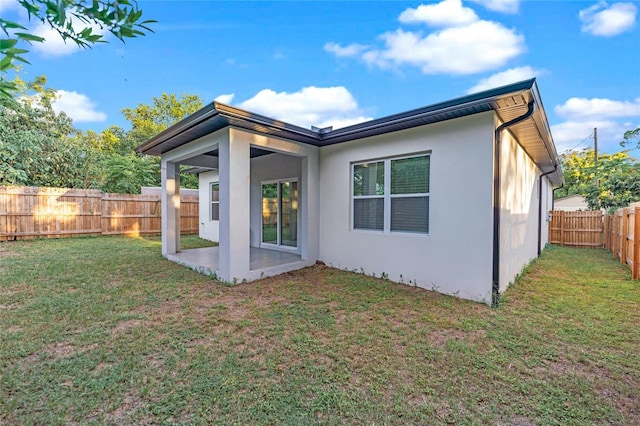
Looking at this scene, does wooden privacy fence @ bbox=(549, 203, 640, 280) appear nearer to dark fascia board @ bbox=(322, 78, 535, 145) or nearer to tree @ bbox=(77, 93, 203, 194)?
dark fascia board @ bbox=(322, 78, 535, 145)

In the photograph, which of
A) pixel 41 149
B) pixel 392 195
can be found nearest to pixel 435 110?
pixel 392 195

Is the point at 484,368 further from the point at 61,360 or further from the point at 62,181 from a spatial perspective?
the point at 62,181

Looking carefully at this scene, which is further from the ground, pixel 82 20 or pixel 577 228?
pixel 82 20

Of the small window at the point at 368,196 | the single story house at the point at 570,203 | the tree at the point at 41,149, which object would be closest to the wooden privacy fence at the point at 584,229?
the small window at the point at 368,196

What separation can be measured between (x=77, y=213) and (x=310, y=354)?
12.9 meters

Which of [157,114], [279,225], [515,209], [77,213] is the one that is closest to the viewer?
[515,209]

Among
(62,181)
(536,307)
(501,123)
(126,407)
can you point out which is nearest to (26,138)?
(62,181)

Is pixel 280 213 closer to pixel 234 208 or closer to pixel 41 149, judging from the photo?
pixel 234 208

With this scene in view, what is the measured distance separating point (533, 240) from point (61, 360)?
10.3 m

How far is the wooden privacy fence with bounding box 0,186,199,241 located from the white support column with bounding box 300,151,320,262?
30.3ft

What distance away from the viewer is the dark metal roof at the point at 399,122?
13.1ft

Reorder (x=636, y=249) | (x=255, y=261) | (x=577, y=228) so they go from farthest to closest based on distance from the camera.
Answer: (x=577, y=228) < (x=255, y=261) < (x=636, y=249)

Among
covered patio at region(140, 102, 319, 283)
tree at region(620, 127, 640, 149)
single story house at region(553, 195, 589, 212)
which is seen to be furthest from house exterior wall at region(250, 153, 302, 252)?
single story house at region(553, 195, 589, 212)

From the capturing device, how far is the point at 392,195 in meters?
5.57
